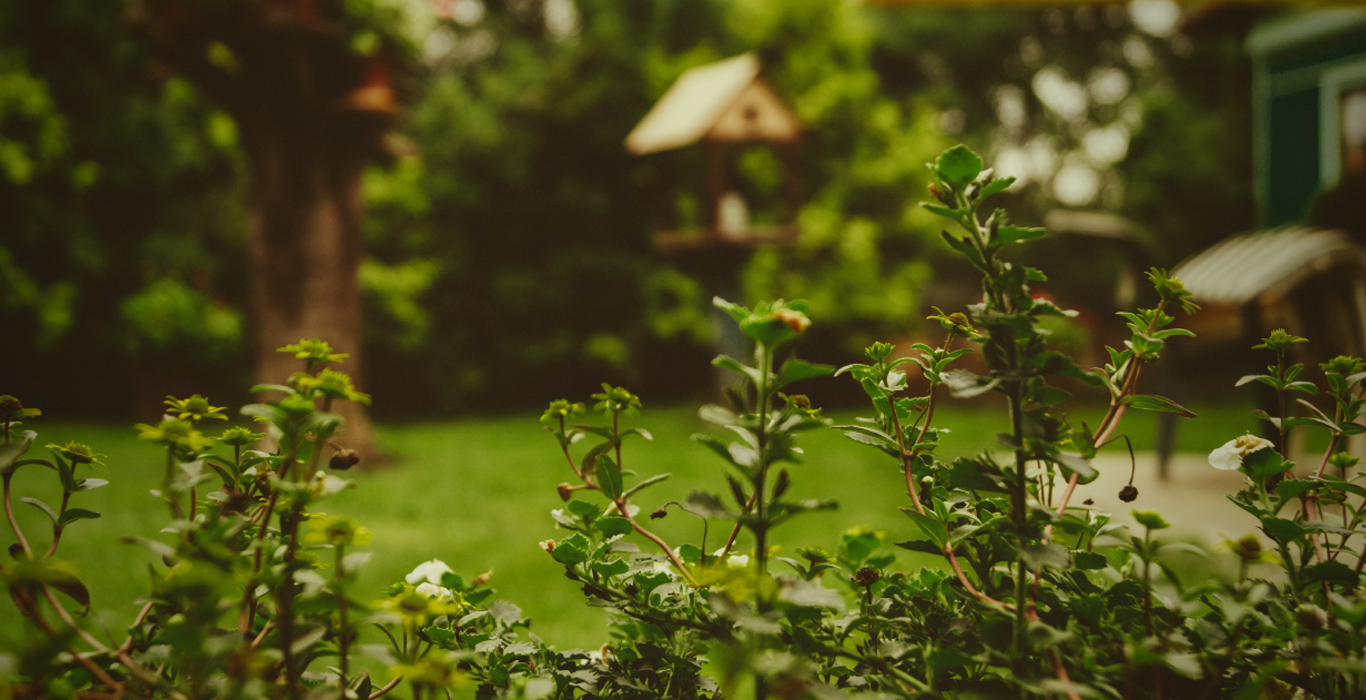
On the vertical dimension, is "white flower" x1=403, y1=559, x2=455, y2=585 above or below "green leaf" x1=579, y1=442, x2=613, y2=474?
below

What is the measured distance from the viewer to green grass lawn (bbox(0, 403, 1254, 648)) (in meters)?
3.00

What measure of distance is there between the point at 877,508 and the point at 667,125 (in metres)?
3.48

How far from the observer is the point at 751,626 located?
1.88 ft

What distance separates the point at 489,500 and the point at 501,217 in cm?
436

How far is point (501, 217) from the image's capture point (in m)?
8.23

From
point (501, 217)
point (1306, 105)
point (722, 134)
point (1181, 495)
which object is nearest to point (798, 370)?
point (1181, 495)

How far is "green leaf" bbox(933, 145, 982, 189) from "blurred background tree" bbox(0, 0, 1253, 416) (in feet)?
15.6

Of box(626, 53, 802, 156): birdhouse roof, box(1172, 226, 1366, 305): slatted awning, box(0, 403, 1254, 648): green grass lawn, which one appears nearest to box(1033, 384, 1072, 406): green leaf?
box(0, 403, 1254, 648): green grass lawn

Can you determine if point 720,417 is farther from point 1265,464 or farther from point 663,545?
point 1265,464

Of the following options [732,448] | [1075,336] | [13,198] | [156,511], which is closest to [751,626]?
[732,448]

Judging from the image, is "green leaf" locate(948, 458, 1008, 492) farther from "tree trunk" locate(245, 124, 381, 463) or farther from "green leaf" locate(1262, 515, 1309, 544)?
"tree trunk" locate(245, 124, 381, 463)

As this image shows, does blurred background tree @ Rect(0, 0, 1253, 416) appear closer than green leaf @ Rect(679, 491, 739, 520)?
No

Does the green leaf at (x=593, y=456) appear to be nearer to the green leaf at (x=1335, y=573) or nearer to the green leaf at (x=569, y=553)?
the green leaf at (x=569, y=553)

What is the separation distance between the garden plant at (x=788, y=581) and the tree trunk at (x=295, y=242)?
13.8 ft
